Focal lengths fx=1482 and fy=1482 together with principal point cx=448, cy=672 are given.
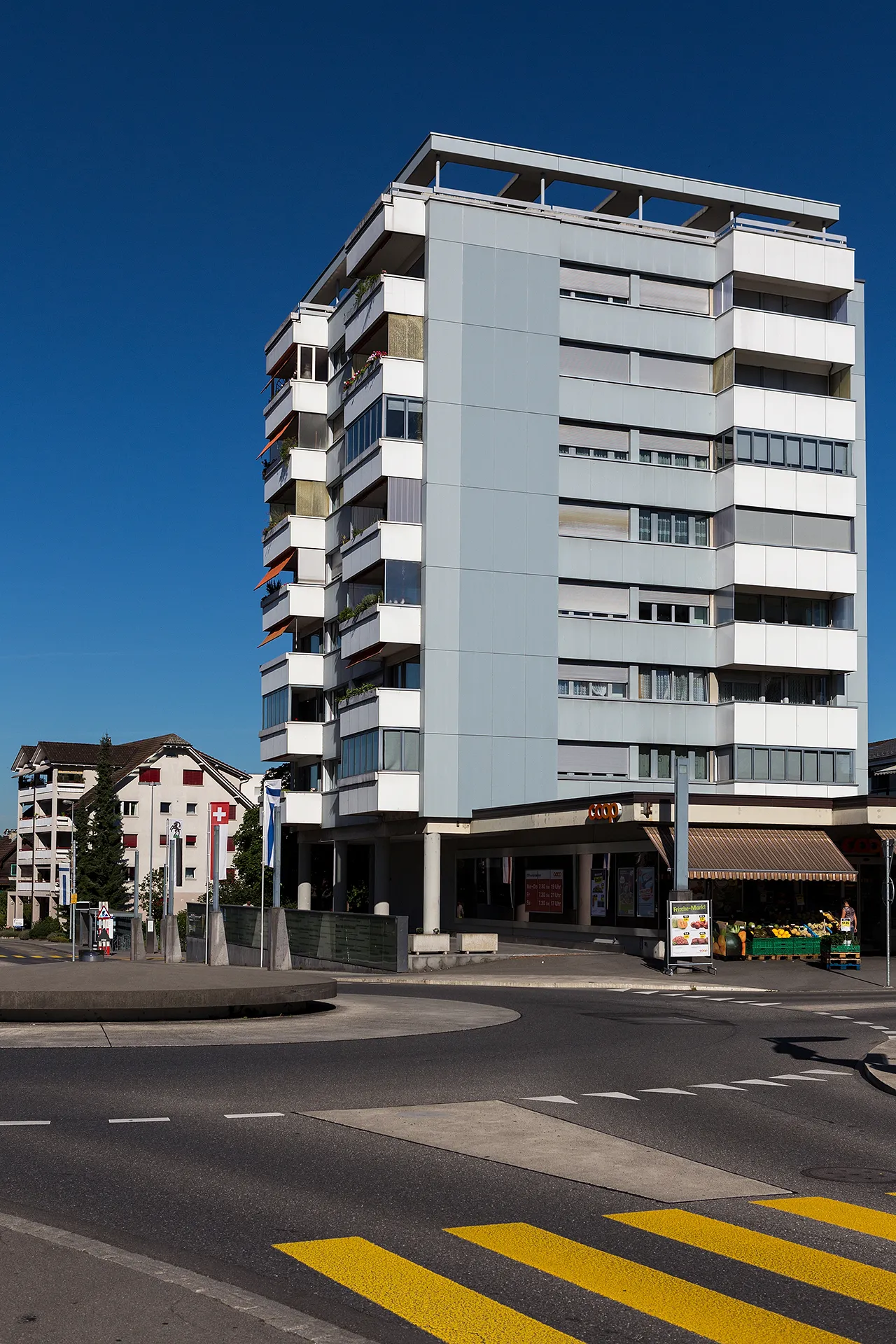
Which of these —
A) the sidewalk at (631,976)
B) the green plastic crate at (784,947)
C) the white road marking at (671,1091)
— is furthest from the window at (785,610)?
the white road marking at (671,1091)

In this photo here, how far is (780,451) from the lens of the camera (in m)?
52.2

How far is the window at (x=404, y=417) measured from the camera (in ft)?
164

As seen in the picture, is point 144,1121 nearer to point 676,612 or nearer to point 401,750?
point 401,750

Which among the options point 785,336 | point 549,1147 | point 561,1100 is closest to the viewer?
point 549,1147

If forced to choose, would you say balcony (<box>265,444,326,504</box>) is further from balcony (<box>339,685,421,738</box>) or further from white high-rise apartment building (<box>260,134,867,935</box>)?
balcony (<box>339,685,421,738</box>)

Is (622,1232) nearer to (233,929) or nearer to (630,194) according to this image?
(233,929)

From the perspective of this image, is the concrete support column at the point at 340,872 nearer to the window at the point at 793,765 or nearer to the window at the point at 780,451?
the window at the point at 793,765

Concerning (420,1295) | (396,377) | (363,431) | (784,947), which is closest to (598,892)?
(784,947)

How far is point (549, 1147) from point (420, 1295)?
13.1 ft

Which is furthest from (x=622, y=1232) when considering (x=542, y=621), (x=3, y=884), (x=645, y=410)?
(x=3, y=884)

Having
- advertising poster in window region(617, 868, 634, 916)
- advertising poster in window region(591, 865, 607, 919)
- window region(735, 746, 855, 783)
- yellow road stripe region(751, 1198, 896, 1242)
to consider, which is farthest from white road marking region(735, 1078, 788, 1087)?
window region(735, 746, 855, 783)

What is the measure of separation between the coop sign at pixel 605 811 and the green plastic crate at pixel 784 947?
476 cm

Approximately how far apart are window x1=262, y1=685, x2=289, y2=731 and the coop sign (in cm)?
1955

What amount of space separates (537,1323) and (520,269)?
48.4 m
